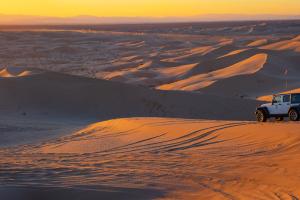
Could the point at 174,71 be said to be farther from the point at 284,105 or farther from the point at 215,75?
the point at 284,105

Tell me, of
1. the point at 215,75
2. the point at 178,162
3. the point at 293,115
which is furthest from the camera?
the point at 215,75

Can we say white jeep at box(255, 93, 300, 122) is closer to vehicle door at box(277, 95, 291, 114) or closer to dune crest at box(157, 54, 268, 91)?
vehicle door at box(277, 95, 291, 114)

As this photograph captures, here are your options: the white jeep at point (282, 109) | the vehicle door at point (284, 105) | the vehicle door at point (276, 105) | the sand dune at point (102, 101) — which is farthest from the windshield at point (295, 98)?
the sand dune at point (102, 101)

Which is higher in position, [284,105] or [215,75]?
[215,75]

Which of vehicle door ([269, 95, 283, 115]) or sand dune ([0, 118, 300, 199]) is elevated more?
vehicle door ([269, 95, 283, 115])

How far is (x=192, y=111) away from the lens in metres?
27.5

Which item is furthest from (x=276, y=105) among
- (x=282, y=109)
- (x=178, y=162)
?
(x=178, y=162)

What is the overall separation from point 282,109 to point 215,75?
25.9 metres

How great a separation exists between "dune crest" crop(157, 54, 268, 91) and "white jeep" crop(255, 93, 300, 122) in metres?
19.2

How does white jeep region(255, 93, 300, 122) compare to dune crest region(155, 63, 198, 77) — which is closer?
white jeep region(255, 93, 300, 122)

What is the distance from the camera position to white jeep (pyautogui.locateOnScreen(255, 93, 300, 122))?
17453 mm

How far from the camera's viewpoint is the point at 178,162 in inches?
477

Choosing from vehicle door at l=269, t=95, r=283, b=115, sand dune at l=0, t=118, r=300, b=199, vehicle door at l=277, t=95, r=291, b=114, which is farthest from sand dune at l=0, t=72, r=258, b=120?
sand dune at l=0, t=118, r=300, b=199

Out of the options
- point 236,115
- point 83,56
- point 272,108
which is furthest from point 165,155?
point 83,56
